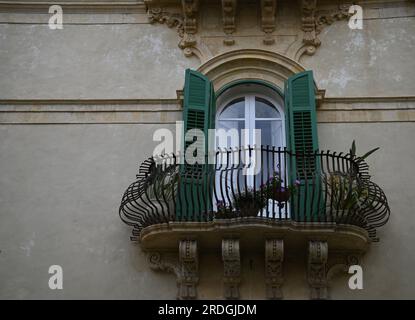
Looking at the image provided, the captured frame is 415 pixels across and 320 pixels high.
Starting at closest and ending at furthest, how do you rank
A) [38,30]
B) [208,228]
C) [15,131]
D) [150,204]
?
[208,228]
[150,204]
[15,131]
[38,30]

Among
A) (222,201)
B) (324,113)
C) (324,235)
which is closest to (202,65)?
(324,113)

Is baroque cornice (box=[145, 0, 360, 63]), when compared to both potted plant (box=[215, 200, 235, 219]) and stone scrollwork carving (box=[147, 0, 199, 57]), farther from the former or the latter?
potted plant (box=[215, 200, 235, 219])

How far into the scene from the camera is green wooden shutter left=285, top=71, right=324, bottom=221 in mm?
9773

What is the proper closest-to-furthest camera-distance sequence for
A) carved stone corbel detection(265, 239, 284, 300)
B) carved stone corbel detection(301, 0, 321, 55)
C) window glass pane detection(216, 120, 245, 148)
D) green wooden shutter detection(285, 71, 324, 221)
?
carved stone corbel detection(265, 239, 284, 300) < green wooden shutter detection(285, 71, 324, 221) < window glass pane detection(216, 120, 245, 148) < carved stone corbel detection(301, 0, 321, 55)

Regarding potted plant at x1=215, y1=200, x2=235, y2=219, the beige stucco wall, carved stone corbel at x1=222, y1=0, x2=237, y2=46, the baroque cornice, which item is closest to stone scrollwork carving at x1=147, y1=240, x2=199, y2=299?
the beige stucco wall

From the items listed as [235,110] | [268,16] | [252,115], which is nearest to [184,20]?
[268,16]

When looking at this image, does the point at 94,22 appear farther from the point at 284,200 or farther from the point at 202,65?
the point at 284,200

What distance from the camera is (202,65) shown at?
11.5 metres

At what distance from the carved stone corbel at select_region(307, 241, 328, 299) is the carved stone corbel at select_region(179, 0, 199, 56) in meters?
3.94

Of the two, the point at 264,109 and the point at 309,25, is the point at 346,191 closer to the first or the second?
the point at 264,109

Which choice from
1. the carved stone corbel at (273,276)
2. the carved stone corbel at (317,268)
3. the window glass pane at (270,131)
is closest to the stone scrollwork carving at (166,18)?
the window glass pane at (270,131)

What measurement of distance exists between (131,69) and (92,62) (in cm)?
63

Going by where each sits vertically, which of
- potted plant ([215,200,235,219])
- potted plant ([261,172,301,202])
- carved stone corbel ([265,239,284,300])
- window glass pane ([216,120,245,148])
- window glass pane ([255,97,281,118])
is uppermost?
window glass pane ([255,97,281,118])

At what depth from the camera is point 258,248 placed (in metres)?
9.77
